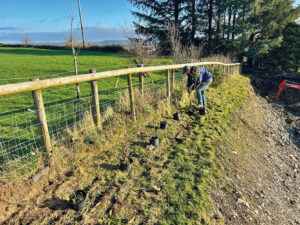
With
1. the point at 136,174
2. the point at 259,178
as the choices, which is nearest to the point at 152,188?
the point at 136,174

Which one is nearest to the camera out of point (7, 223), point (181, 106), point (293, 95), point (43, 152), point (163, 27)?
point (7, 223)

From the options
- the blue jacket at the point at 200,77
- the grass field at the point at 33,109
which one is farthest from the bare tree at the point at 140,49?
the blue jacket at the point at 200,77

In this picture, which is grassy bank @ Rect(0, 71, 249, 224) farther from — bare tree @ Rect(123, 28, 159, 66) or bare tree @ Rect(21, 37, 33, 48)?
bare tree @ Rect(21, 37, 33, 48)

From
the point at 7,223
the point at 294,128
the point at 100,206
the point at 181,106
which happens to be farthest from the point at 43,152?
the point at 294,128

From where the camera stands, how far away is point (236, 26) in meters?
20.6

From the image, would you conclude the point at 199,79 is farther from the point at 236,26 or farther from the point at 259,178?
the point at 236,26

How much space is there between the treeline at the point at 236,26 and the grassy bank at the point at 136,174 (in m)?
16.2

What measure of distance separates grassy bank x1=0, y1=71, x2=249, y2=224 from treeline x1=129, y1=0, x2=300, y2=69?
637 inches

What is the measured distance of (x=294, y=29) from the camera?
1994cm

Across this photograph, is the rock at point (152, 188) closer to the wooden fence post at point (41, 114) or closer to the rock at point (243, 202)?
the rock at point (243, 202)

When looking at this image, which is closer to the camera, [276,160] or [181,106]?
[276,160]

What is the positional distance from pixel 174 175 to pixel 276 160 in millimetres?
3755

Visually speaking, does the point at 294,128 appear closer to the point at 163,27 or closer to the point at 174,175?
the point at 174,175

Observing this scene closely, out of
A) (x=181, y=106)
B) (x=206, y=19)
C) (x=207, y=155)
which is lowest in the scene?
(x=207, y=155)
